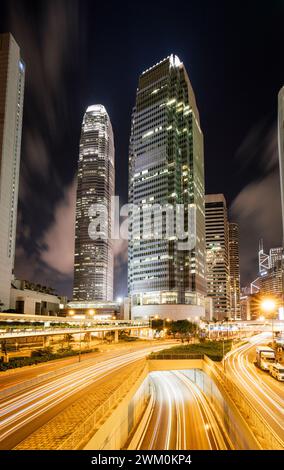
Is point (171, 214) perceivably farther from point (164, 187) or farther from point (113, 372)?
point (113, 372)

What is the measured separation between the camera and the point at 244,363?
185 feet

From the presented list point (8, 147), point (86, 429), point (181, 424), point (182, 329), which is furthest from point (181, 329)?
point (86, 429)

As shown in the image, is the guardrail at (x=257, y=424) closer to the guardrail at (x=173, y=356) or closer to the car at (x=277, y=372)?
the car at (x=277, y=372)

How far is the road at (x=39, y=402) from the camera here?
67.1 feet

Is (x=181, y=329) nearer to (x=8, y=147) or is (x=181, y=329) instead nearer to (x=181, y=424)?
(x=8, y=147)

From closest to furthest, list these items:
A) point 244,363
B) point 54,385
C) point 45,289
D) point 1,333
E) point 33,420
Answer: point 33,420 < point 54,385 < point 1,333 < point 244,363 < point 45,289

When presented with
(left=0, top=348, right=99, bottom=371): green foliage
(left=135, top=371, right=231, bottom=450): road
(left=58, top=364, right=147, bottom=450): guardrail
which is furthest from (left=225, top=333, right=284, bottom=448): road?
(left=0, top=348, right=99, bottom=371): green foliage

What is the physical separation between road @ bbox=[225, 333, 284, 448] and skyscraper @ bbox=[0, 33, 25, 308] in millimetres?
90375

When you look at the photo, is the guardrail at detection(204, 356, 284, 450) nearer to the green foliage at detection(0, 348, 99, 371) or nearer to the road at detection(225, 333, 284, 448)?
the road at detection(225, 333, 284, 448)

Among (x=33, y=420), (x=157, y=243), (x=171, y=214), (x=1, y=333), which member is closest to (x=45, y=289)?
(x=157, y=243)

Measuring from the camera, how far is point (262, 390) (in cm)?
3506

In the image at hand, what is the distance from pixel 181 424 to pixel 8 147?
118840 mm

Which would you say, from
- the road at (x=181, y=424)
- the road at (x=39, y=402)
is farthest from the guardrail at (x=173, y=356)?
the road at (x=39, y=402)

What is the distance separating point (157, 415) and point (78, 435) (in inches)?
936
